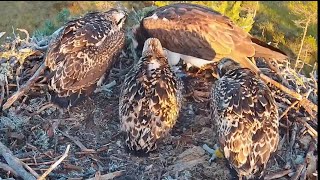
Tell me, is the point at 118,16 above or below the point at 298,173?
above

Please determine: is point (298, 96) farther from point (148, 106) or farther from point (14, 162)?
point (14, 162)

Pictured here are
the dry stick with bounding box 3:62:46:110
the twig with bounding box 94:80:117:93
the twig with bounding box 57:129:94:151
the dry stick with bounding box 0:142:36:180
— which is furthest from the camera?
the twig with bounding box 94:80:117:93

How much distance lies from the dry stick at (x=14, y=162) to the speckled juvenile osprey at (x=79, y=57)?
0.75 m

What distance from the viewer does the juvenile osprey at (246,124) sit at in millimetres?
4133

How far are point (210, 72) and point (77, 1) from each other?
7.65 metres

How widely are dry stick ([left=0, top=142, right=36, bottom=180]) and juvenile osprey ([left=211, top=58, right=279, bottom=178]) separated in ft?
5.36

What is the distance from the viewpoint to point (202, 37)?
545 centimetres

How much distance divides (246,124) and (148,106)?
0.86 m

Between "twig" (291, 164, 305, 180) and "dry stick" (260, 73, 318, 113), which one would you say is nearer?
"twig" (291, 164, 305, 180)

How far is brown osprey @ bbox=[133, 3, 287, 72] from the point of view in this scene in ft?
17.8

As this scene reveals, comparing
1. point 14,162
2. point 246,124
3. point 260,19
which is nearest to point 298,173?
point 246,124

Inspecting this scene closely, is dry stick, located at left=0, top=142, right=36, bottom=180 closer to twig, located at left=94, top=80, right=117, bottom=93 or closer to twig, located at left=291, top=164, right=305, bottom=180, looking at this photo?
twig, located at left=94, top=80, right=117, bottom=93

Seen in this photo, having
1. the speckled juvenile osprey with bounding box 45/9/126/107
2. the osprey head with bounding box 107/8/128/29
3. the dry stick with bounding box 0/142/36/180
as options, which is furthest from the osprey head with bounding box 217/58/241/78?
the dry stick with bounding box 0/142/36/180

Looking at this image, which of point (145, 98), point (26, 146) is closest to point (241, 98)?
point (145, 98)
